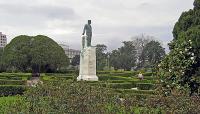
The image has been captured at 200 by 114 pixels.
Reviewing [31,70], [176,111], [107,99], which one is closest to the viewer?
[176,111]

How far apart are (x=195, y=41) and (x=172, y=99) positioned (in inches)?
206

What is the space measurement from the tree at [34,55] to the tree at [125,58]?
28.0 m

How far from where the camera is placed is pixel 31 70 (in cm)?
5784

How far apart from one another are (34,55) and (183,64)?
42.7m

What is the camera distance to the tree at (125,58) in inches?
3314

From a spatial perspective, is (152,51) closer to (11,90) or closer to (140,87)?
(140,87)

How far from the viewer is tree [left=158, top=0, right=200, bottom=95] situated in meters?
13.1

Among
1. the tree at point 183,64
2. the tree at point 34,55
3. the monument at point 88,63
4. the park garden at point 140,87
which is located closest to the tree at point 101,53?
the tree at point 34,55

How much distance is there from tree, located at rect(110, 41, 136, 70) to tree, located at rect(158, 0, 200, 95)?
70.4 meters

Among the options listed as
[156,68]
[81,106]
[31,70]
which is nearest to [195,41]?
[156,68]

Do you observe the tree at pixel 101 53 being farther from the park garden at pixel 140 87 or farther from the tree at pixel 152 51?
the park garden at pixel 140 87

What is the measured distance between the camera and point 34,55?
5447 cm

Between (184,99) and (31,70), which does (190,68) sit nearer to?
(184,99)

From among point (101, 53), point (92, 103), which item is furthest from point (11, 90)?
point (101, 53)
